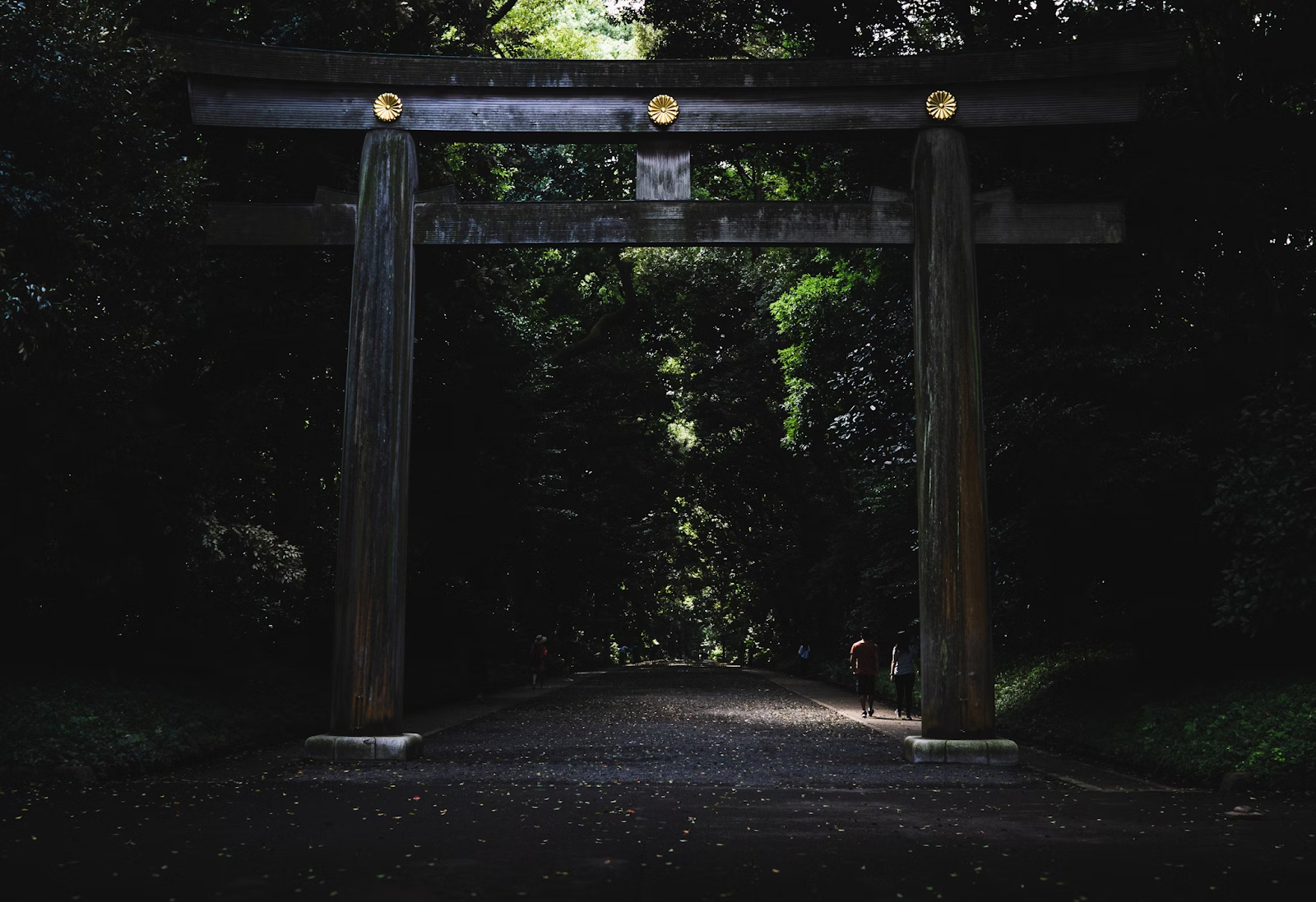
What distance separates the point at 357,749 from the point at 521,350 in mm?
13853

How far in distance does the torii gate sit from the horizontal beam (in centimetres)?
2

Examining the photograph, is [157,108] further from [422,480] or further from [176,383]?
[422,480]

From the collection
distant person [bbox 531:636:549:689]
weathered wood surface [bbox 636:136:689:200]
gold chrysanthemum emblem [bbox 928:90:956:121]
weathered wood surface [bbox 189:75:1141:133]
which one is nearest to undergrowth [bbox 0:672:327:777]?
weathered wood surface [bbox 189:75:1141:133]

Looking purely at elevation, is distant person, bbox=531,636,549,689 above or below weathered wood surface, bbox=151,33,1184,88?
below

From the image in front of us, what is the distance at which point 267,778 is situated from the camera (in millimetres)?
10148

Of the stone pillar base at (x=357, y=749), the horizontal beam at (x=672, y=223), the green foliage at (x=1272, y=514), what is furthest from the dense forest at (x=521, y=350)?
the stone pillar base at (x=357, y=749)

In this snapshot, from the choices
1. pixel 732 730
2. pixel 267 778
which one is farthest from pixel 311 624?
pixel 267 778

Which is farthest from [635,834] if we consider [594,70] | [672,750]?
[594,70]

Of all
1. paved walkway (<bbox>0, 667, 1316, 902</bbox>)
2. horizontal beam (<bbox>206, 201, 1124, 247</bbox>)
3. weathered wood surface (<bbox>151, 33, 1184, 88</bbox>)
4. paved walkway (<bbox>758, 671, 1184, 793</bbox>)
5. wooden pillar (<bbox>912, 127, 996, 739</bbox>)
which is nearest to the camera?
paved walkway (<bbox>0, 667, 1316, 902</bbox>)

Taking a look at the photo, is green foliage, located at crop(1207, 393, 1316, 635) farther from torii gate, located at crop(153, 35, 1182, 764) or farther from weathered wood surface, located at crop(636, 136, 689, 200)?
weathered wood surface, located at crop(636, 136, 689, 200)

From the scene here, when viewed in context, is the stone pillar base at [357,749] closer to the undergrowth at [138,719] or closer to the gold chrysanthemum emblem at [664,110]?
the undergrowth at [138,719]

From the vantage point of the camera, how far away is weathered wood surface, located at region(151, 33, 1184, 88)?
11719 millimetres

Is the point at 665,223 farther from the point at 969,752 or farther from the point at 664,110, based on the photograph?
the point at 969,752

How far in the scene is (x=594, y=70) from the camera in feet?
38.8
